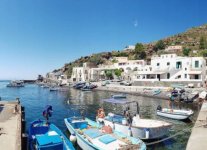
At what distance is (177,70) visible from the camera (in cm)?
7656

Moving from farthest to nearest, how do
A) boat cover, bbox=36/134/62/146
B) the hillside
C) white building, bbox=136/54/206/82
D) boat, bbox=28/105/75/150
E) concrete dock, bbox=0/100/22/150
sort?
the hillside < white building, bbox=136/54/206/82 < boat cover, bbox=36/134/62/146 < boat, bbox=28/105/75/150 < concrete dock, bbox=0/100/22/150

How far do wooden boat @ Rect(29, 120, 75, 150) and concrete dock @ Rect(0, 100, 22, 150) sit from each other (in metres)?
1.35

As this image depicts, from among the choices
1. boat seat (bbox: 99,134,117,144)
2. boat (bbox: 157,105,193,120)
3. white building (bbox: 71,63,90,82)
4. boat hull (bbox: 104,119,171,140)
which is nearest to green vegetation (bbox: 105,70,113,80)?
white building (bbox: 71,63,90,82)

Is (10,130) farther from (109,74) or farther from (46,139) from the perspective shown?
(109,74)

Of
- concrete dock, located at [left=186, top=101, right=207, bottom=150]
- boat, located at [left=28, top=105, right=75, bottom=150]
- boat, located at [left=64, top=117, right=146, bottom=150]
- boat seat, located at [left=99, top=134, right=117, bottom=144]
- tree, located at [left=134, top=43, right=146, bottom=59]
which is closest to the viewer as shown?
concrete dock, located at [left=186, top=101, right=207, bottom=150]

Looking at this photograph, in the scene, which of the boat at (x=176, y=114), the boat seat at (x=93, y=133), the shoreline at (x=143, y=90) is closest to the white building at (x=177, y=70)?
the shoreline at (x=143, y=90)

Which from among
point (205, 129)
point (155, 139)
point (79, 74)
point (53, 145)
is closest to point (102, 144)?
point (53, 145)

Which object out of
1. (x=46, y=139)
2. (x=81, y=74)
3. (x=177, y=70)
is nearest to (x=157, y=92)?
(x=177, y=70)

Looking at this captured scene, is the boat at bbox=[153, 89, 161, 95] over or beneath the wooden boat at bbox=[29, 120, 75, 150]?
over

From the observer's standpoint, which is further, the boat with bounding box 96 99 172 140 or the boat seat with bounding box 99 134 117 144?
the boat with bounding box 96 99 172 140

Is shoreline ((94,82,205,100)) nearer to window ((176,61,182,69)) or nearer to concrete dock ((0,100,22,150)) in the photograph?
window ((176,61,182,69))

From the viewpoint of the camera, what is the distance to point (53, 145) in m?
17.7

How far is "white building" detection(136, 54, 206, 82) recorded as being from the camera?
71.5 m

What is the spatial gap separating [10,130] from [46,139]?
3.62 m
